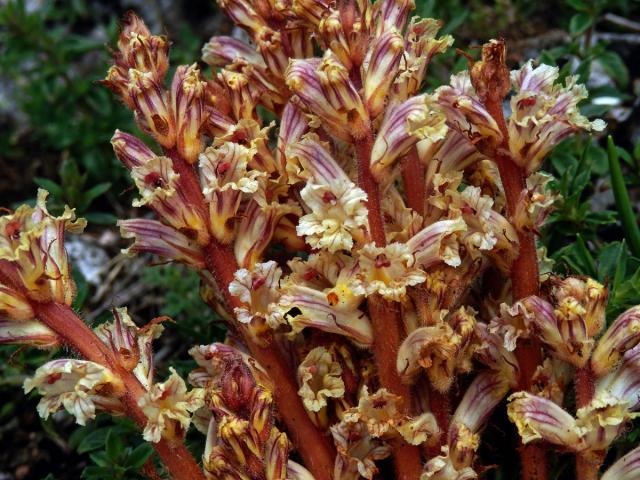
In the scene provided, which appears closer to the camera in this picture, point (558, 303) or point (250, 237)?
point (558, 303)

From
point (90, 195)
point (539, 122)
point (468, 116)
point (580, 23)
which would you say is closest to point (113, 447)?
point (90, 195)

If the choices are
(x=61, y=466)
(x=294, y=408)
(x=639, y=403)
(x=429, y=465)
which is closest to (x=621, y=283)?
(x=639, y=403)

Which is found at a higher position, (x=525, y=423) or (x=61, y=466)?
(x=525, y=423)

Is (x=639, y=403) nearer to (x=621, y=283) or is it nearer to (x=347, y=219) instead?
(x=621, y=283)

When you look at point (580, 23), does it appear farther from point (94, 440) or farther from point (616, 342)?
point (94, 440)

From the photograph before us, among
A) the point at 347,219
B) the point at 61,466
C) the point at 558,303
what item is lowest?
the point at 61,466

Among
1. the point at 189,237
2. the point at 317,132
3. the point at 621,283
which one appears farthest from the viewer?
the point at 621,283

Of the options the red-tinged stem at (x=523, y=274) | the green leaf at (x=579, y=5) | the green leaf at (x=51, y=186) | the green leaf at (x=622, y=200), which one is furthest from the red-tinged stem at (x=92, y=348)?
the green leaf at (x=579, y=5)
